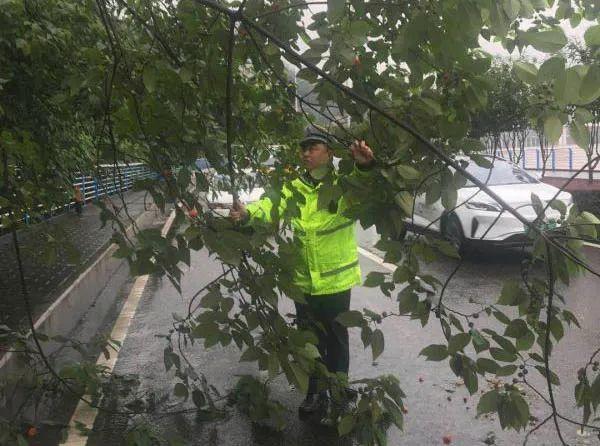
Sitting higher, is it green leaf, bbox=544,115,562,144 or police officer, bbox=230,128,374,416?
green leaf, bbox=544,115,562,144

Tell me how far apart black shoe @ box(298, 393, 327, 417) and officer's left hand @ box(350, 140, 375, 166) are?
Result: 7.44 ft

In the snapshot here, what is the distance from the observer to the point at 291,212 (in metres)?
2.37

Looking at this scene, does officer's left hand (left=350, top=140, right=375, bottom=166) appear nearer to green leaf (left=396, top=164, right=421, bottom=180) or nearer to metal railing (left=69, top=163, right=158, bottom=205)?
green leaf (left=396, top=164, right=421, bottom=180)

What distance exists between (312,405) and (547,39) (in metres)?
3.09

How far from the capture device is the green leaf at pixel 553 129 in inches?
62.3

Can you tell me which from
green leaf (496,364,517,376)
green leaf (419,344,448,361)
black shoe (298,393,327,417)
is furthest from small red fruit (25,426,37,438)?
green leaf (496,364,517,376)

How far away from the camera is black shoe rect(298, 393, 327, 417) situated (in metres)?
3.94

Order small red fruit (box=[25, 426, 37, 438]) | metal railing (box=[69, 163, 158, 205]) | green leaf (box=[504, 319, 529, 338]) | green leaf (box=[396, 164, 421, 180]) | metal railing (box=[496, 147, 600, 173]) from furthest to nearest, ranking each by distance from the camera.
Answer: metal railing (box=[496, 147, 600, 173]), small red fruit (box=[25, 426, 37, 438]), metal railing (box=[69, 163, 158, 205]), green leaf (box=[504, 319, 529, 338]), green leaf (box=[396, 164, 421, 180])

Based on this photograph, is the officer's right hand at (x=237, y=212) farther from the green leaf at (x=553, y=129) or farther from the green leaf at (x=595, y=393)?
the green leaf at (x=595, y=393)

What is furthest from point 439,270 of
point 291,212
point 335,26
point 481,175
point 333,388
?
point 335,26

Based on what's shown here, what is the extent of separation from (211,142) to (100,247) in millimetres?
7844

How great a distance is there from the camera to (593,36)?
124cm

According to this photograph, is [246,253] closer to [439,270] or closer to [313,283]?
[313,283]

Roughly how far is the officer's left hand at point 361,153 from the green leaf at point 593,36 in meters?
0.81
